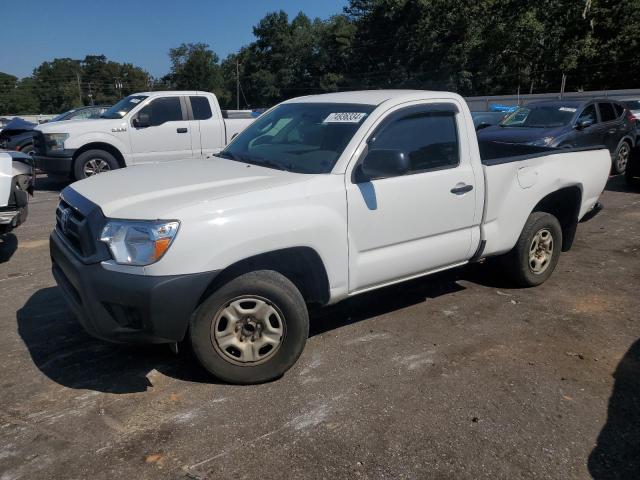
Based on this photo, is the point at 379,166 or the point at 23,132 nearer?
the point at 379,166

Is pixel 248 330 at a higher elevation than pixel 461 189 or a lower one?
lower

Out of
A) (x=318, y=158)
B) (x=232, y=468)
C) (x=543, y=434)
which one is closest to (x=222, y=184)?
(x=318, y=158)

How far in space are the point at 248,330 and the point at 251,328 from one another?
0.07 feet

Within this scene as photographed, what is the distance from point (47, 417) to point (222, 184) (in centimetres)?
Answer: 170

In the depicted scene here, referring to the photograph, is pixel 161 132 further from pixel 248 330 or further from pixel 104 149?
pixel 248 330

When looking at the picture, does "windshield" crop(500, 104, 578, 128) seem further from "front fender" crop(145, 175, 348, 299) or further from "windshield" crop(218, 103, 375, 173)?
"front fender" crop(145, 175, 348, 299)

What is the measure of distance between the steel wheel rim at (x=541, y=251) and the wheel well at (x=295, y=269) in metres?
2.42

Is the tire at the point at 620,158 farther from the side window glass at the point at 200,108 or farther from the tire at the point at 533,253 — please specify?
the side window glass at the point at 200,108

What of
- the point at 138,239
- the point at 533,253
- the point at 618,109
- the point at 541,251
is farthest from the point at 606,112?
the point at 138,239

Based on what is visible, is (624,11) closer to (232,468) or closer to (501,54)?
(501,54)

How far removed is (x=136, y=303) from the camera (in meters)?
3.04

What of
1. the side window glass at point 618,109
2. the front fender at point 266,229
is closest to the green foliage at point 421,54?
the side window glass at point 618,109

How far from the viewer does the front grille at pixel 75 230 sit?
3.24m

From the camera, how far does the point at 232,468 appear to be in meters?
2.75
